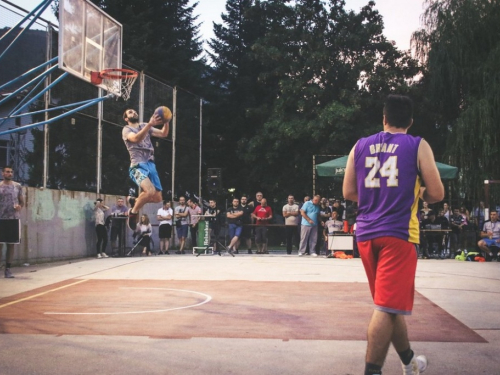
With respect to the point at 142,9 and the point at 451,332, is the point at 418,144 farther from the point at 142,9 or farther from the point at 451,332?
the point at 142,9

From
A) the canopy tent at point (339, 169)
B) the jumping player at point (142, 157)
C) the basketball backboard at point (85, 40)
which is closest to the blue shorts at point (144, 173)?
the jumping player at point (142, 157)

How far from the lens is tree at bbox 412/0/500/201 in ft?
78.1

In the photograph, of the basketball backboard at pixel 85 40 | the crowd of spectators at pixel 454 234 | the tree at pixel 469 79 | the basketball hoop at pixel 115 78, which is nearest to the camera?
the basketball backboard at pixel 85 40

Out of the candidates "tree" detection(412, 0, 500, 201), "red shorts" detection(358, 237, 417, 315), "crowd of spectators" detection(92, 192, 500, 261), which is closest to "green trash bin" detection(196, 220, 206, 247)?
"crowd of spectators" detection(92, 192, 500, 261)

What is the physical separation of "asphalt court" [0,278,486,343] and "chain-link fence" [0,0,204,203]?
21.7 feet

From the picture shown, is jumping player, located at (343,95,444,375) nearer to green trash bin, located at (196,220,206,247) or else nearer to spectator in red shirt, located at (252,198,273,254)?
spectator in red shirt, located at (252,198,273,254)

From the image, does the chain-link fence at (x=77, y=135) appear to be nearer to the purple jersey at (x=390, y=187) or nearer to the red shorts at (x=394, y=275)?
the purple jersey at (x=390, y=187)

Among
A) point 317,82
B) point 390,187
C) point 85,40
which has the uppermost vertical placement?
point 317,82

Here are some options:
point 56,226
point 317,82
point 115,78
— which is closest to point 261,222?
point 56,226

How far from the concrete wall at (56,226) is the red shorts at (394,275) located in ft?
39.6

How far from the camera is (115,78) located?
12898mm

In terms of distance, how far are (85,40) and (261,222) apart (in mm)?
9648

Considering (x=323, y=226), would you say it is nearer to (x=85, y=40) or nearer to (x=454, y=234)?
(x=454, y=234)

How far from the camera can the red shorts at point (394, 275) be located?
384cm
